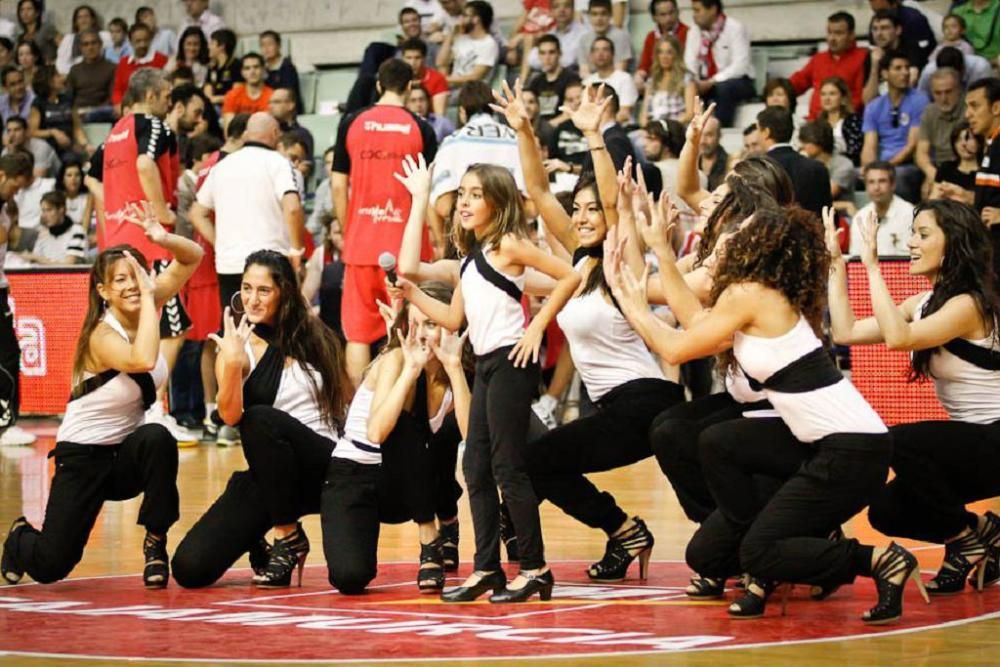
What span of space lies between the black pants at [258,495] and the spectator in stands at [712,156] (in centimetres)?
672

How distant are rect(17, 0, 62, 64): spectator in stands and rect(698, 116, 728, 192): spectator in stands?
9.41m

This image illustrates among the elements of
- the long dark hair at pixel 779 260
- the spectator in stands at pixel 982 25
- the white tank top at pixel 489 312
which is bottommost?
the white tank top at pixel 489 312

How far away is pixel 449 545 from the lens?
22.2ft

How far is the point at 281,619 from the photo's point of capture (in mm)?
5582

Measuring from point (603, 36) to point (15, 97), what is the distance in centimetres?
654

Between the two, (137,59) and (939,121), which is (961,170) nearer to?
(939,121)

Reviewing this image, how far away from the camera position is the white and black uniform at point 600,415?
6.38 m

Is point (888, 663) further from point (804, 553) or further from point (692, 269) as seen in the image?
point (692, 269)

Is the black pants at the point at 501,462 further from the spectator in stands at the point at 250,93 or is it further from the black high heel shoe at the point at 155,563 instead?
the spectator in stands at the point at 250,93

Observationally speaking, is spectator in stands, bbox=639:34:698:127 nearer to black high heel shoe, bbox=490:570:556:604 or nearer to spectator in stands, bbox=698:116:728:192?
spectator in stands, bbox=698:116:728:192

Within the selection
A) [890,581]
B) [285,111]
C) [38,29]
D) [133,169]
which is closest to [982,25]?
[285,111]

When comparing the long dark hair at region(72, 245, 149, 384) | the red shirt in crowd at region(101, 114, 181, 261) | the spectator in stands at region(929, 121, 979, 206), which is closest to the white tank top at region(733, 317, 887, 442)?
the long dark hair at region(72, 245, 149, 384)

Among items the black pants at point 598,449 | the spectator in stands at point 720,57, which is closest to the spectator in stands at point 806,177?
the black pants at point 598,449

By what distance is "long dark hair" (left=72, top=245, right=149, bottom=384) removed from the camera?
21.8 ft
